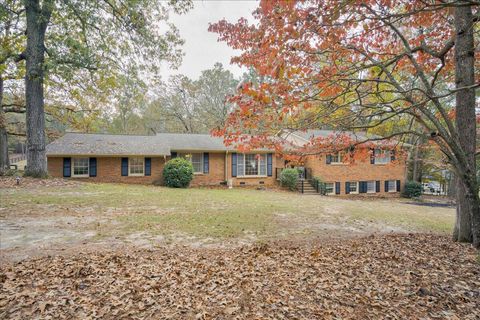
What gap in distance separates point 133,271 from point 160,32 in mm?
12073

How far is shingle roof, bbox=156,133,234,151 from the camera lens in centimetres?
1703

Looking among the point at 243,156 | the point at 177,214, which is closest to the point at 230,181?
the point at 243,156

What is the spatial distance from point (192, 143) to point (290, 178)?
7.55m

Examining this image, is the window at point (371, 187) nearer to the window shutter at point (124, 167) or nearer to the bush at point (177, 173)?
the bush at point (177, 173)

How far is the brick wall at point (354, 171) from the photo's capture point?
729 inches

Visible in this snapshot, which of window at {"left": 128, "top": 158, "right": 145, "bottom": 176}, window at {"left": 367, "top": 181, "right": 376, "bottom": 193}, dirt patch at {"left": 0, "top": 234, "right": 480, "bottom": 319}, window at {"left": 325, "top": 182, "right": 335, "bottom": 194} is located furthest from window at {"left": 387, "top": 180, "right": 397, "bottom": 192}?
window at {"left": 128, "top": 158, "right": 145, "bottom": 176}

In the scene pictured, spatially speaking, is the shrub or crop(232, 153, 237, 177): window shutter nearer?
the shrub

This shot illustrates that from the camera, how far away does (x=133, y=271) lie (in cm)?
380

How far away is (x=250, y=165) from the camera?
728 inches

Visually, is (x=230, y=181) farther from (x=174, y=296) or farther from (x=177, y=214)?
(x=174, y=296)

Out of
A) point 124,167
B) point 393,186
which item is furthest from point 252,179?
point 393,186

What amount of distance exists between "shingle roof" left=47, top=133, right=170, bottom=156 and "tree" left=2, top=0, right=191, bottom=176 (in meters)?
2.99

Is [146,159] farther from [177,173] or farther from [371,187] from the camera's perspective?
[371,187]

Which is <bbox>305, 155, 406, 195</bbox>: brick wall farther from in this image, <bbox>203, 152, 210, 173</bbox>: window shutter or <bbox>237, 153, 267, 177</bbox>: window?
<bbox>203, 152, 210, 173</bbox>: window shutter
